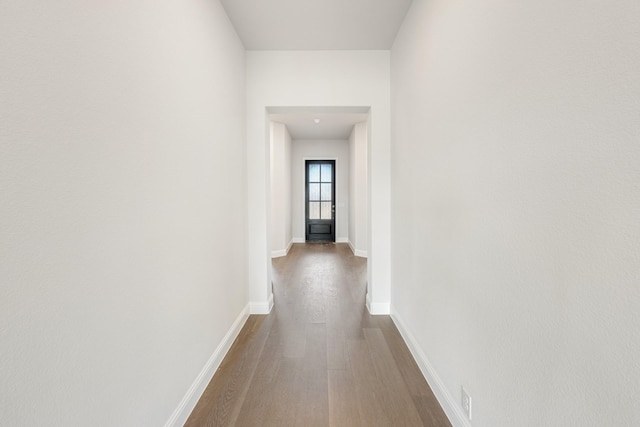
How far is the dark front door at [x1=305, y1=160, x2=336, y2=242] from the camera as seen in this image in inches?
324

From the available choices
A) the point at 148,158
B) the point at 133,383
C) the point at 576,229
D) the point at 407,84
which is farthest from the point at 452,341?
the point at 407,84

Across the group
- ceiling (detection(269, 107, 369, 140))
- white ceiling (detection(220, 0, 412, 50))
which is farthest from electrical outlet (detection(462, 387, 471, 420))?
ceiling (detection(269, 107, 369, 140))

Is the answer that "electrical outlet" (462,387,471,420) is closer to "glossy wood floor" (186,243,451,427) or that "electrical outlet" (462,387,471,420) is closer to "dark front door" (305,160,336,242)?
"glossy wood floor" (186,243,451,427)

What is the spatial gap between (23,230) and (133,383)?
777 millimetres

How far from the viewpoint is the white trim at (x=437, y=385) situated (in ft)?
5.03

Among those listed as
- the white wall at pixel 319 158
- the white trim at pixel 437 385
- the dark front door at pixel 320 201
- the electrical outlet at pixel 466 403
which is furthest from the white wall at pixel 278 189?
the electrical outlet at pixel 466 403

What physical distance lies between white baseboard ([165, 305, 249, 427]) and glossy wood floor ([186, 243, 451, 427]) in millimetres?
45

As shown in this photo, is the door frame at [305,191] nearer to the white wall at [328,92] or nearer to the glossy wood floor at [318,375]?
the glossy wood floor at [318,375]

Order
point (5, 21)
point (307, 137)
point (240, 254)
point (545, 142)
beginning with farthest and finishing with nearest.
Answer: point (307, 137) → point (240, 254) → point (545, 142) → point (5, 21)

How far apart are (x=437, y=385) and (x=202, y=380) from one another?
4.82 ft

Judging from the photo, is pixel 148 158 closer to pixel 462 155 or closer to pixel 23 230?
pixel 23 230

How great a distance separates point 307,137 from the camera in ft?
26.0

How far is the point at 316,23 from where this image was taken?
8.39ft

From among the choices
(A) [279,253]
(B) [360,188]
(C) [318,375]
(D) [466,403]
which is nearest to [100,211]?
(C) [318,375]
